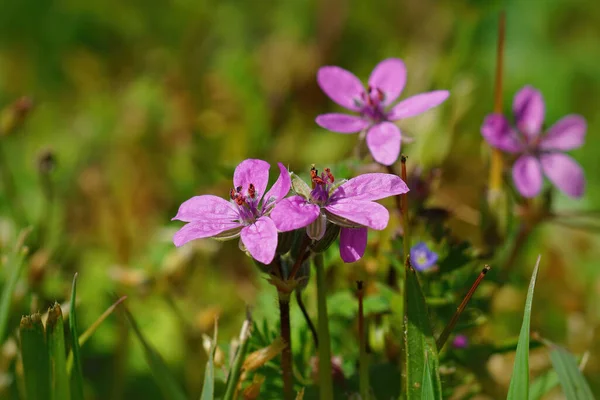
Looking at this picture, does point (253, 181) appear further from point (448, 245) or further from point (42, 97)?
point (42, 97)

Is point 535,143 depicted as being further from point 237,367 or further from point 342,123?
point 237,367

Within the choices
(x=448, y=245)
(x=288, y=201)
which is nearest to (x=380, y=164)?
(x=448, y=245)

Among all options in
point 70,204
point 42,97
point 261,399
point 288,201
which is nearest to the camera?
point 288,201

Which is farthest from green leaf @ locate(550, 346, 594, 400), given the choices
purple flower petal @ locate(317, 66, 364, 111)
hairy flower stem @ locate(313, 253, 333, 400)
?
purple flower petal @ locate(317, 66, 364, 111)

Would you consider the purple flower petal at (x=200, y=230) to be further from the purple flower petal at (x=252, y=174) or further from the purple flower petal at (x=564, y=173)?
the purple flower petal at (x=564, y=173)

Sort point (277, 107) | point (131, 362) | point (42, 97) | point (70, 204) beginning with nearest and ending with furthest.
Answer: point (131, 362)
point (70, 204)
point (277, 107)
point (42, 97)

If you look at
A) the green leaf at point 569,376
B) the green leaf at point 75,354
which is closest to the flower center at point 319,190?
the green leaf at point 75,354
